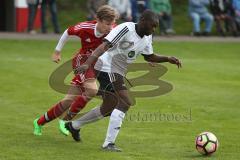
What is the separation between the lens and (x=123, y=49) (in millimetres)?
9773

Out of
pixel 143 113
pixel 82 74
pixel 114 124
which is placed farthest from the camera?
pixel 143 113

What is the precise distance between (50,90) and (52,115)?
16.8 feet

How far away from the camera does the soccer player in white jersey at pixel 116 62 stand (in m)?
9.43

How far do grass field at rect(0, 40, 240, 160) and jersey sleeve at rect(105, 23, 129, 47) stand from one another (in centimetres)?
145

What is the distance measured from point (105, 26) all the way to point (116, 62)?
67 cm

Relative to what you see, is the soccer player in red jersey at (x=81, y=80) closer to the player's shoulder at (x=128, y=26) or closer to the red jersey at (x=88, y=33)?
the red jersey at (x=88, y=33)

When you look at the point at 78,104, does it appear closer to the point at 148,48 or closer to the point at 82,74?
the point at 82,74

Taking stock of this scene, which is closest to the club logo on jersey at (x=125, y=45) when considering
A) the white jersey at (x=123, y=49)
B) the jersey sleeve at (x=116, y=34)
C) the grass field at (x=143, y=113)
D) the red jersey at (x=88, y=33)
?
the white jersey at (x=123, y=49)

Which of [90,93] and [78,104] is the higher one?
[90,93]

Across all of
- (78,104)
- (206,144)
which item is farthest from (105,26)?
(206,144)

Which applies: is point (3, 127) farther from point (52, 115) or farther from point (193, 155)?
point (193, 155)

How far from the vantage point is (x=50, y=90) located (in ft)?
51.2

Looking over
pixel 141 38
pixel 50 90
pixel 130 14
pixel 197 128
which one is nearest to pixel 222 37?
pixel 130 14

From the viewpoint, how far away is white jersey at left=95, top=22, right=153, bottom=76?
375 inches
